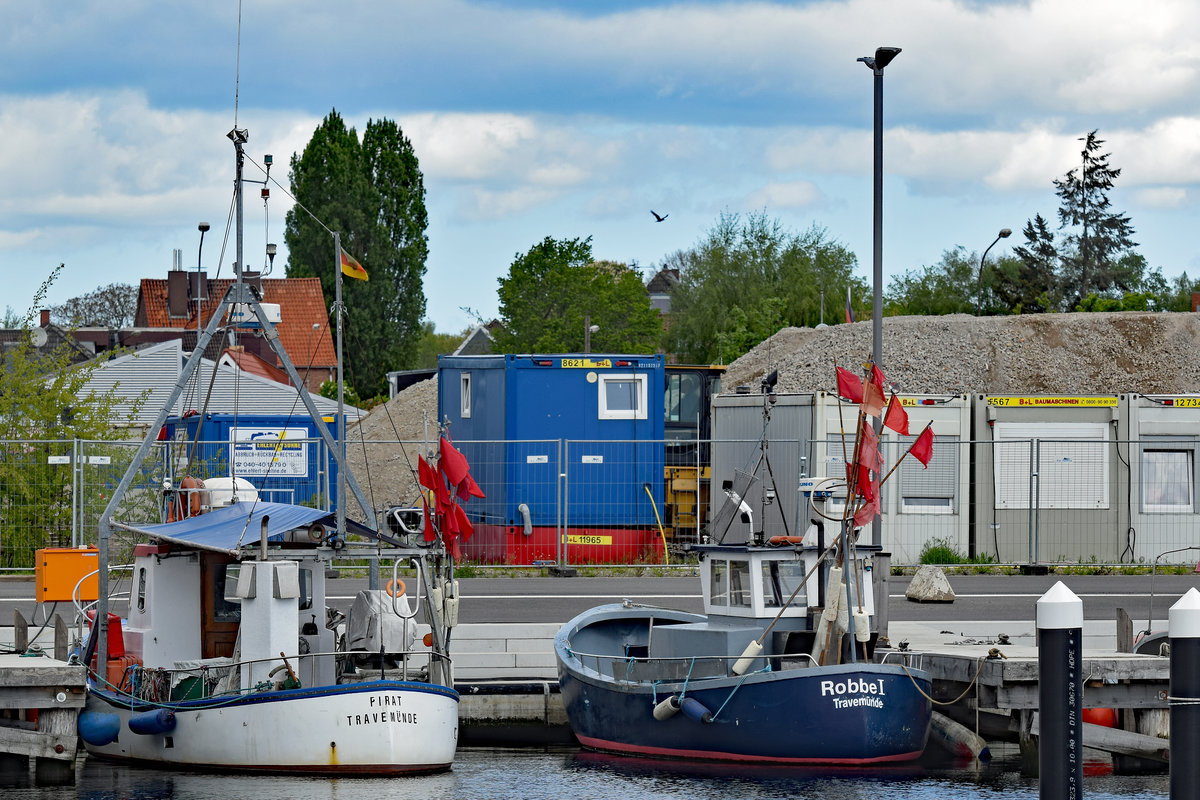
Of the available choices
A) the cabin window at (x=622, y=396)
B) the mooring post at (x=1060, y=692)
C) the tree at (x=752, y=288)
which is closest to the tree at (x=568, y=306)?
the tree at (x=752, y=288)

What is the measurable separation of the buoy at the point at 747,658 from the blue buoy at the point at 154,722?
5534 millimetres

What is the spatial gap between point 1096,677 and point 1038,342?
27.7 metres

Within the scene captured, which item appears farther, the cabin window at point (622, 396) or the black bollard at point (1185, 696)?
the cabin window at point (622, 396)

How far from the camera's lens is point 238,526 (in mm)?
15508

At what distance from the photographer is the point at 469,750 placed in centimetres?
1653

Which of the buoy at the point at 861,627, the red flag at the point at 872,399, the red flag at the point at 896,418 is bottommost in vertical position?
the buoy at the point at 861,627

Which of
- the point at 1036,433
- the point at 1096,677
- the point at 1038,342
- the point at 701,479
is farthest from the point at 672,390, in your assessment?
the point at 1096,677

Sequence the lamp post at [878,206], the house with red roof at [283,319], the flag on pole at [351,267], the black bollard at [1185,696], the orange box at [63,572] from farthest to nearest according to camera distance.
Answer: the house with red roof at [283,319], the flag on pole at [351,267], the lamp post at [878,206], the orange box at [63,572], the black bollard at [1185,696]

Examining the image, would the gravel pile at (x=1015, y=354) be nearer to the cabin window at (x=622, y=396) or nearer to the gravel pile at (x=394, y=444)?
the gravel pile at (x=394, y=444)

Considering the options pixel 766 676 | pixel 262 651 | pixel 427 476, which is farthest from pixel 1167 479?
pixel 262 651

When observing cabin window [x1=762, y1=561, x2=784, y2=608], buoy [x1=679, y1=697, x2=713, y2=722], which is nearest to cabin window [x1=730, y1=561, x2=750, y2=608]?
cabin window [x1=762, y1=561, x2=784, y2=608]

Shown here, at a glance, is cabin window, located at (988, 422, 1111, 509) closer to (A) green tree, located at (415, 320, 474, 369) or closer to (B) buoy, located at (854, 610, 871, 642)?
(B) buoy, located at (854, 610, 871, 642)

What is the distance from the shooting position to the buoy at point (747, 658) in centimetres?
1490

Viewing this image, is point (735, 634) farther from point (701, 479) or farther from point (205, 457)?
point (205, 457)
